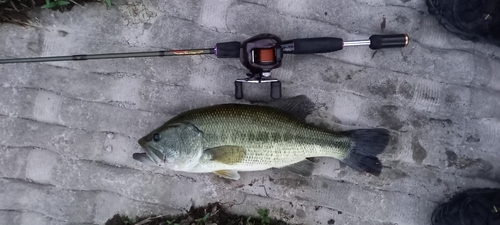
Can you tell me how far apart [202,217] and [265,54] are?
153cm

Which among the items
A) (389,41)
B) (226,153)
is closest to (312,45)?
(389,41)

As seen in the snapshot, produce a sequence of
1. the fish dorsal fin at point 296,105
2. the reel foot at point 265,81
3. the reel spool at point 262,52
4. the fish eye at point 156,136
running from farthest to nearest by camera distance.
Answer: the fish dorsal fin at point 296,105 → the reel foot at point 265,81 → the fish eye at point 156,136 → the reel spool at point 262,52

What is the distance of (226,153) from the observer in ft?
10.1

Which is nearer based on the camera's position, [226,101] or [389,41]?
[389,41]

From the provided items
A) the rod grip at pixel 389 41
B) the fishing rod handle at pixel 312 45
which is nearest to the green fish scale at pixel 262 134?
the fishing rod handle at pixel 312 45

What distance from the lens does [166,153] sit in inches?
121

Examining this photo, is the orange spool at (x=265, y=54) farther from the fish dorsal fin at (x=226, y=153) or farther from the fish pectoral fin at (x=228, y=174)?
the fish pectoral fin at (x=228, y=174)

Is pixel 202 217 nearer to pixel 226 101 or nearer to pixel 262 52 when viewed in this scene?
pixel 226 101

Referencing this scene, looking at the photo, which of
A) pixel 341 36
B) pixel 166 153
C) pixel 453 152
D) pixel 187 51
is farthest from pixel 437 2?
pixel 166 153

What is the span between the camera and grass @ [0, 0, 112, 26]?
331cm

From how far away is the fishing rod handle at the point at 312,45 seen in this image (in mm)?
3109

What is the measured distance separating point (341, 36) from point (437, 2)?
823 millimetres

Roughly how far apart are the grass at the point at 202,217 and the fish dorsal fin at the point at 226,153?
0.63 metres

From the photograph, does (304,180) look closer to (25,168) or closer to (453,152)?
(453,152)
